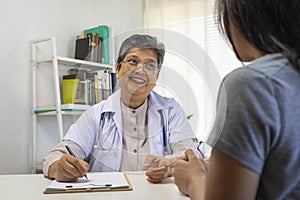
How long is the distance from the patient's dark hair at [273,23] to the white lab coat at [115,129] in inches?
Result: 29.6

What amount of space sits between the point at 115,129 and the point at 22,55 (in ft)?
4.59

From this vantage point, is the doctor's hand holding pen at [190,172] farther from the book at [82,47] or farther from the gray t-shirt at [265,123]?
the book at [82,47]

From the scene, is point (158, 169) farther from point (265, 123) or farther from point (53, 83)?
point (53, 83)

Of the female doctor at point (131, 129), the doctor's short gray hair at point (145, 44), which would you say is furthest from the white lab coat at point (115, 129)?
the doctor's short gray hair at point (145, 44)

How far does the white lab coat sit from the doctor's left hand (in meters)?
0.04

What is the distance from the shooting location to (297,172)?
Answer: 45 centimetres

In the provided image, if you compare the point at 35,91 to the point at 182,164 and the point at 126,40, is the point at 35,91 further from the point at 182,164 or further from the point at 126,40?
the point at 182,164

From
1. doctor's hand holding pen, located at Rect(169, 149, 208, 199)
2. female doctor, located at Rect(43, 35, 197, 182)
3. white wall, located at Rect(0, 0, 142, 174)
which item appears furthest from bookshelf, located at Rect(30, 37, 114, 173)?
doctor's hand holding pen, located at Rect(169, 149, 208, 199)

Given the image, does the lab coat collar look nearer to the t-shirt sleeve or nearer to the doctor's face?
the doctor's face

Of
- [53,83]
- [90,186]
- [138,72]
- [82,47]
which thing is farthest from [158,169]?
[82,47]

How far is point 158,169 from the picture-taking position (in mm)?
1111

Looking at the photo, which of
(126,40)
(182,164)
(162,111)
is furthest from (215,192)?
(162,111)

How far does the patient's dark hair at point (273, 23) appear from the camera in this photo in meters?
0.48

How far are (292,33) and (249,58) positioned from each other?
72 millimetres
